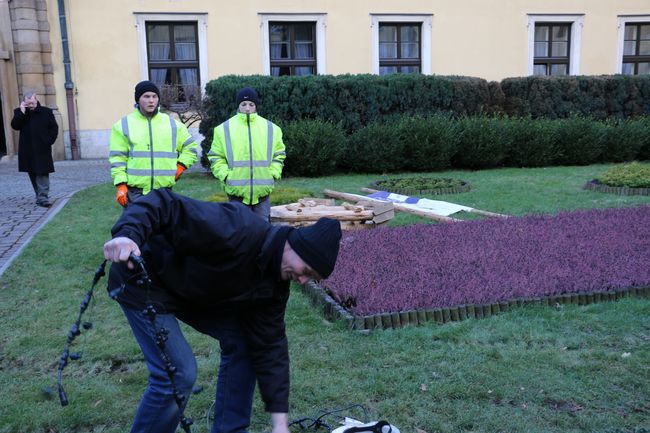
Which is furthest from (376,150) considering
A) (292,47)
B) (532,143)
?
(292,47)

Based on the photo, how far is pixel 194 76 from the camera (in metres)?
21.6

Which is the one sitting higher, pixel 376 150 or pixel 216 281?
pixel 216 281

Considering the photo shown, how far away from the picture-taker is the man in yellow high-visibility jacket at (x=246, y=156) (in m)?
7.28

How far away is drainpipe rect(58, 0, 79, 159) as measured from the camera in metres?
19.8

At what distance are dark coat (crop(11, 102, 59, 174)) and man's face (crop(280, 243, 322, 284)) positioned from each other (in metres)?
9.94

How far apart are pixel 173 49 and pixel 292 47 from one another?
3.72 m

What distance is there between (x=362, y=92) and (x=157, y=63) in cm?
757

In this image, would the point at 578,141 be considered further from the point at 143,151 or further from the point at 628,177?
the point at 143,151

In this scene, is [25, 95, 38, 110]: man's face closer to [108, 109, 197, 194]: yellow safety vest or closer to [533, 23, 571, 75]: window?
[108, 109, 197, 194]: yellow safety vest

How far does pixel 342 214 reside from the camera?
9148 mm

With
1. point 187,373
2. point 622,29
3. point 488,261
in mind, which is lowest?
point 488,261

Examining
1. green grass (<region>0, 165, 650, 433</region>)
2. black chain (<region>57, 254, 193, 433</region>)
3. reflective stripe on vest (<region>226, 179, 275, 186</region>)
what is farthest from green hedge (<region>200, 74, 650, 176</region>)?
black chain (<region>57, 254, 193, 433</region>)

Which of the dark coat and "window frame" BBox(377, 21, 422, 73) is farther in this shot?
"window frame" BBox(377, 21, 422, 73)

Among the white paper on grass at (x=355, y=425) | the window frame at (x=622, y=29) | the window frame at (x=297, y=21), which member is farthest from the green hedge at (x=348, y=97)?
the white paper on grass at (x=355, y=425)
